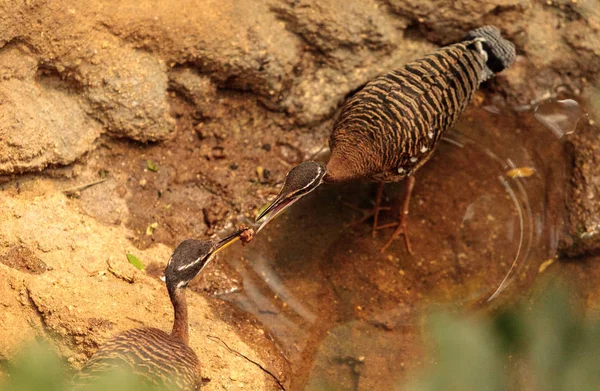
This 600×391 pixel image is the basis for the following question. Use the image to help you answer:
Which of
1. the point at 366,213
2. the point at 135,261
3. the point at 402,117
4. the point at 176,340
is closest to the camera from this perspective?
the point at 176,340

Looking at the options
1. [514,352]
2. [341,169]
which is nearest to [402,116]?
[341,169]

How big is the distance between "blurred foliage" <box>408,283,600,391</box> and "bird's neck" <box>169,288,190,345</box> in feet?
7.43

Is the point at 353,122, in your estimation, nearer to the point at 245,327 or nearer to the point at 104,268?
the point at 245,327

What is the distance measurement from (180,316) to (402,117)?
1939mm

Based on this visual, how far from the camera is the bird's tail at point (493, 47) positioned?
4.78 m

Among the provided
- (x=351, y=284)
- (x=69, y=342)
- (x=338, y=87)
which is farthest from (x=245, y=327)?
(x=338, y=87)

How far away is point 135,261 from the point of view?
4.12 m

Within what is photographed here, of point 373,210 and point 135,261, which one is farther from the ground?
point 135,261

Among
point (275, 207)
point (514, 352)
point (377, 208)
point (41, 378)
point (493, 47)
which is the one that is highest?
point (41, 378)

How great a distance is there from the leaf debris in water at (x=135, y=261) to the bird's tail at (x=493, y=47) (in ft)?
9.17

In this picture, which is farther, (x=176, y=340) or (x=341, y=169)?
(x=341, y=169)

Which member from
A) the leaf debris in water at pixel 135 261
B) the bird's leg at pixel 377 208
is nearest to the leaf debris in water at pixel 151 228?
the leaf debris in water at pixel 135 261

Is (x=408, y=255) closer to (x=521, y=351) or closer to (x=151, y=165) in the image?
(x=151, y=165)

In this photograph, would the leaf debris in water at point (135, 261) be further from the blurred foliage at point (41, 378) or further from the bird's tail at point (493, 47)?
the blurred foliage at point (41, 378)
